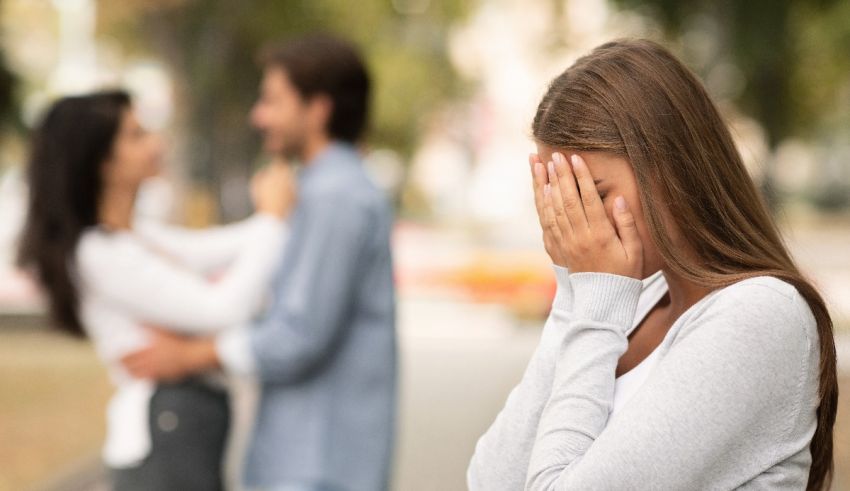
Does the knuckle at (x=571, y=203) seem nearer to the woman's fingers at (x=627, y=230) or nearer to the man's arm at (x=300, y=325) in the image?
the woman's fingers at (x=627, y=230)

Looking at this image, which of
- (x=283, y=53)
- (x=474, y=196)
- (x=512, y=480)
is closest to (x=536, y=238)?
(x=283, y=53)

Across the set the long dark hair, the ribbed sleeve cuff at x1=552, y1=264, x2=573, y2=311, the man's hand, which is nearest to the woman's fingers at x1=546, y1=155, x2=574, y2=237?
the ribbed sleeve cuff at x1=552, y1=264, x2=573, y2=311

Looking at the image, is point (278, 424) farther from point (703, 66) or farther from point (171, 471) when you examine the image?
point (703, 66)

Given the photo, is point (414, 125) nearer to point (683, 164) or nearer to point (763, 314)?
point (683, 164)

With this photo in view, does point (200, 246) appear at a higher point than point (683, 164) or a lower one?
lower

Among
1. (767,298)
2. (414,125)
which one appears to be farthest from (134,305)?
(414,125)

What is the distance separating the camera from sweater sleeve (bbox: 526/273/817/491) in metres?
1.69

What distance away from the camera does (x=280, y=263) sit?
3600 mm

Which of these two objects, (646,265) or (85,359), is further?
(85,359)

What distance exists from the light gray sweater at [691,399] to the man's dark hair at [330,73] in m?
2.05

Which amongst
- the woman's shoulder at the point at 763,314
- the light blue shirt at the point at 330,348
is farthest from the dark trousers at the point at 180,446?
the woman's shoulder at the point at 763,314

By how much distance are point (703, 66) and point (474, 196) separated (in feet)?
175

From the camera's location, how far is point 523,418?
1.96m

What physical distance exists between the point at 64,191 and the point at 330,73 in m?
0.94
